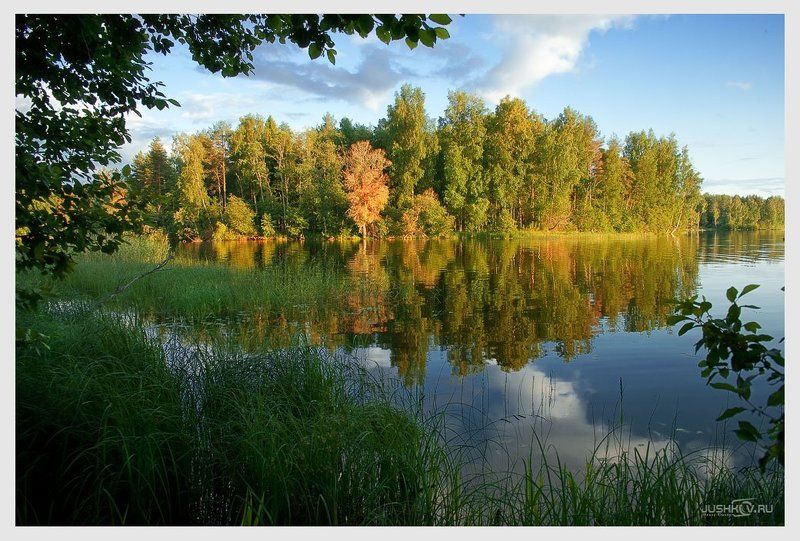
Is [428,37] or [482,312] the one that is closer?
[428,37]

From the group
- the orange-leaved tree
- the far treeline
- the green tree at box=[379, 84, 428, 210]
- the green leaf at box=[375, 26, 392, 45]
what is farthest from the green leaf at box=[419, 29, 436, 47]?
the green tree at box=[379, 84, 428, 210]

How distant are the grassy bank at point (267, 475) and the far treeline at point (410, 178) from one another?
35709 millimetres

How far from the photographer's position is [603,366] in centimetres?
731

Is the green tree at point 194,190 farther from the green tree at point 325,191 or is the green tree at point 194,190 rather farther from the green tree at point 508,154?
the green tree at point 508,154

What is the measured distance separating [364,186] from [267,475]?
40.2 metres

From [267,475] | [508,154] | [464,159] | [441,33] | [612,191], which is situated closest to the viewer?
[441,33]

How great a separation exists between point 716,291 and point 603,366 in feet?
26.8

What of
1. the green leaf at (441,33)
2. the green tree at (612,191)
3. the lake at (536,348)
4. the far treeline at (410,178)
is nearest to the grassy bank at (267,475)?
the lake at (536,348)

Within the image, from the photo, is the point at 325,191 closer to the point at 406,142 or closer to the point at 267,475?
the point at 406,142

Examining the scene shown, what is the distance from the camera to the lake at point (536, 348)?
16.4ft

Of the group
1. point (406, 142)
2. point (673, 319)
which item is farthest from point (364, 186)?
point (673, 319)

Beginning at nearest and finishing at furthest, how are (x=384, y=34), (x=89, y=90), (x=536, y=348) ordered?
1. (x=384, y=34)
2. (x=89, y=90)
3. (x=536, y=348)

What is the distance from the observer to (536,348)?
829 centimetres

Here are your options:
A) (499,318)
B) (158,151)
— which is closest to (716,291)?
(499,318)
